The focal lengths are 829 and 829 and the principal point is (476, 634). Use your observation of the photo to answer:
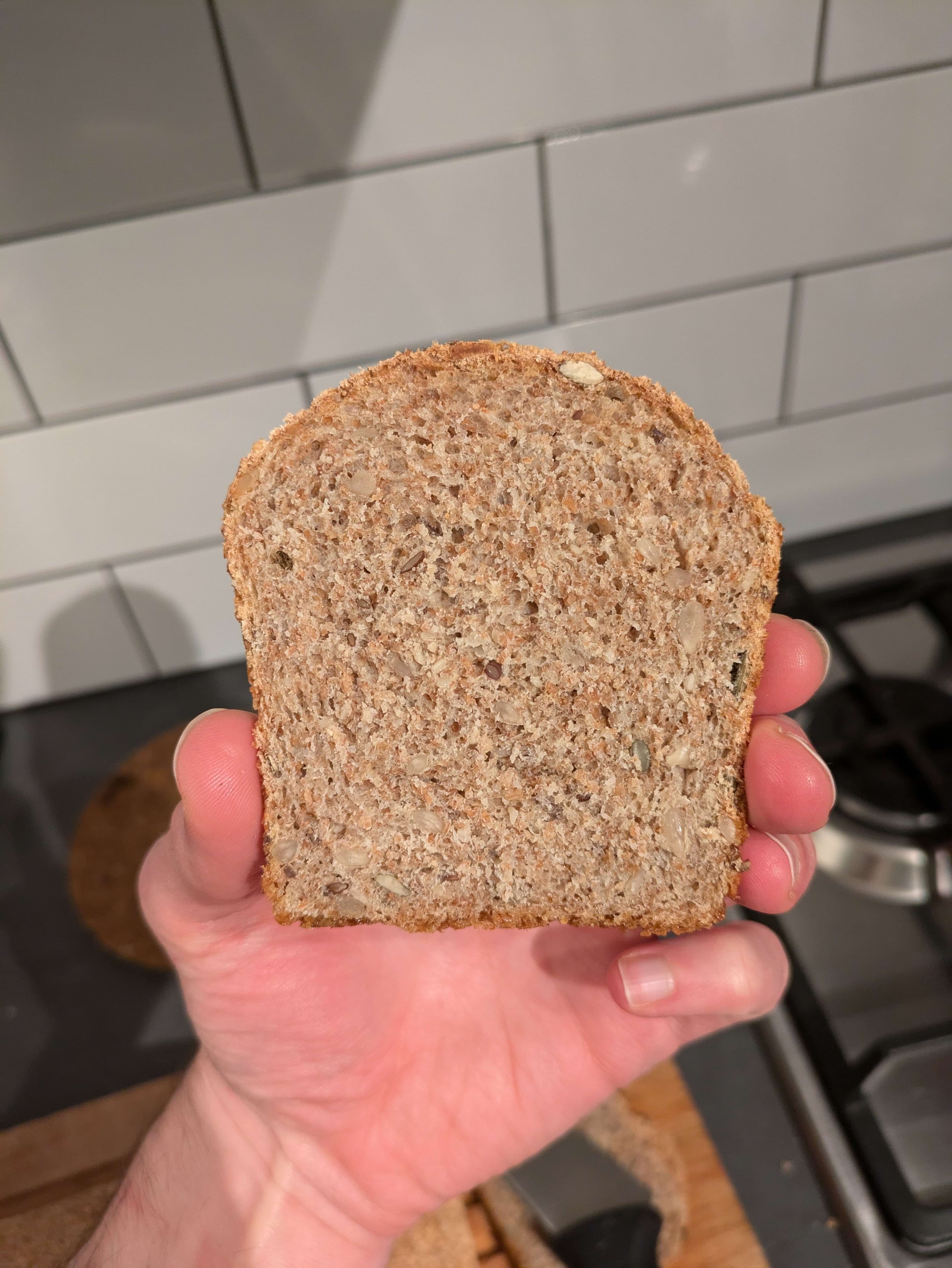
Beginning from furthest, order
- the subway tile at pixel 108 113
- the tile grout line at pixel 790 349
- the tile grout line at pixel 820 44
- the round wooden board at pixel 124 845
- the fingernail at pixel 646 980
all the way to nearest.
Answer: the tile grout line at pixel 790 349, the round wooden board at pixel 124 845, the tile grout line at pixel 820 44, the subway tile at pixel 108 113, the fingernail at pixel 646 980

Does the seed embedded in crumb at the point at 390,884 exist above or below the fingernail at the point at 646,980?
above

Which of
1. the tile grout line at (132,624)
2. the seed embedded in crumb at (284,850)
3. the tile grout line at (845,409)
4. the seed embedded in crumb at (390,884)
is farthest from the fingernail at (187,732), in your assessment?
the tile grout line at (845,409)

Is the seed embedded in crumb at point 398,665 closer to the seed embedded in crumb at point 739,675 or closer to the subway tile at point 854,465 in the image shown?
the seed embedded in crumb at point 739,675

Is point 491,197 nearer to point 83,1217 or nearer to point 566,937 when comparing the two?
point 566,937

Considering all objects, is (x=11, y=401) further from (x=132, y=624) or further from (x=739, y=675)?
(x=739, y=675)

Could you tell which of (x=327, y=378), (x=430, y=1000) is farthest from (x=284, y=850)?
(x=327, y=378)

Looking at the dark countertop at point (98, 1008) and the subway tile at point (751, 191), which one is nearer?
the dark countertop at point (98, 1008)
